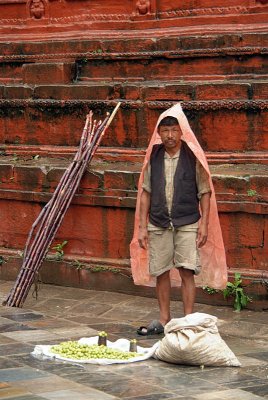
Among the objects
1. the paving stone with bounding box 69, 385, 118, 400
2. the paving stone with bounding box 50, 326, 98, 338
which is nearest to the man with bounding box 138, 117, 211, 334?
the paving stone with bounding box 50, 326, 98, 338

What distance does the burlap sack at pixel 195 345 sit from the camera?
781 centimetres

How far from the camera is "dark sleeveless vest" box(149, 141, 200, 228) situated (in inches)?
354

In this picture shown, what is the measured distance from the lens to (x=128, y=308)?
10.2m

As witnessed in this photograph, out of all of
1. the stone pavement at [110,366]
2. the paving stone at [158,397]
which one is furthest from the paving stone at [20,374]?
the paving stone at [158,397]

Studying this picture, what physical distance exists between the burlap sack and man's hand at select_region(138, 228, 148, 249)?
4.20 ft

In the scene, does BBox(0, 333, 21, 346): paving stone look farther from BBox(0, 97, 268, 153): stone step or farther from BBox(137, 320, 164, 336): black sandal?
BBox(0, 97, 268, 153): stone step

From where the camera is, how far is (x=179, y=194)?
353 inches

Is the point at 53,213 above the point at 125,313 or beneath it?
above

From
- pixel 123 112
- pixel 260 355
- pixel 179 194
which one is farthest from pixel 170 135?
pixel 123 112

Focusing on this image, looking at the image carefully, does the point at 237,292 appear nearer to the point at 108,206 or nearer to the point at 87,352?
the point at 108,206

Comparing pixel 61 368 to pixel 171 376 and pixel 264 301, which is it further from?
pixel 264 301

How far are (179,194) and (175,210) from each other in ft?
0.42

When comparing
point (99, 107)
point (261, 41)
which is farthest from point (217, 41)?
point (99, 107)

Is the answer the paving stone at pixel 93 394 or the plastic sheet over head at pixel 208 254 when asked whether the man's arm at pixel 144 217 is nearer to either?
the plastic sheet over head at pixel 208 254
